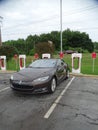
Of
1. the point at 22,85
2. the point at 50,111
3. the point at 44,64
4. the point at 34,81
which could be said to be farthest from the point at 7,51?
the point at 50,111

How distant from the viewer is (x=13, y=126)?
3.85 m

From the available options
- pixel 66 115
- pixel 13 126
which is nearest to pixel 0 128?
pixel 13 126

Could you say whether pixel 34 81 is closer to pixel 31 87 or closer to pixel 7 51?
pixel 31 87

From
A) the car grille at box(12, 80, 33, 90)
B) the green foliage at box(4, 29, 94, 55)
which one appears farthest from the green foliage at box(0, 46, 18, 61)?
the green foliage at box(4, 29, 94, 55)

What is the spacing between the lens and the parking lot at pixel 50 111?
12.7ft

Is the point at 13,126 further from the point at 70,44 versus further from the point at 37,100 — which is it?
the point at 70,44

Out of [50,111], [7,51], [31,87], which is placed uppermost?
[7,51]

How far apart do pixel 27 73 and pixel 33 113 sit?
233 cm

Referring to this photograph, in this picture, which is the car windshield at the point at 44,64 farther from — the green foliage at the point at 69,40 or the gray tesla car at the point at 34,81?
the green foliage at the point at 69,40

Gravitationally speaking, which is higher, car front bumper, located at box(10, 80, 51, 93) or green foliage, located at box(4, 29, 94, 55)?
green foliage, located at box(4, 29, 94, 55)

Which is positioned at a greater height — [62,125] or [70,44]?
[70,44]

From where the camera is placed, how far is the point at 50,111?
4738mm

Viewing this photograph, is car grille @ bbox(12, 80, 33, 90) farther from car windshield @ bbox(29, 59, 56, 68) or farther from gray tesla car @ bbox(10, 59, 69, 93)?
car windshield @ bbox(29, 59, 56, 68)

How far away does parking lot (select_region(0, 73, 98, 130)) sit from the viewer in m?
3.89
